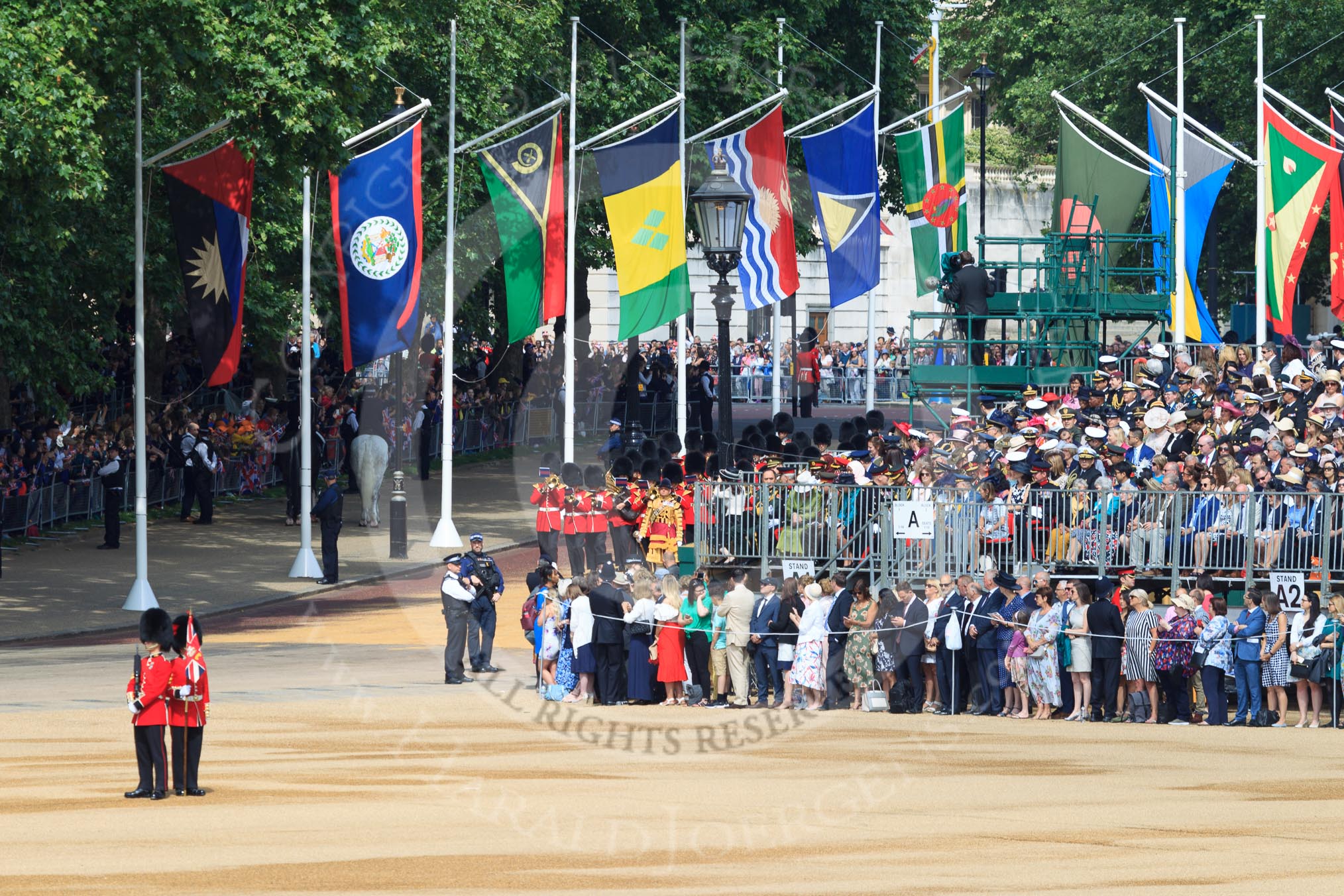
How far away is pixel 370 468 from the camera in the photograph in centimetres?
3362

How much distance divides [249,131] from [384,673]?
7609 mm

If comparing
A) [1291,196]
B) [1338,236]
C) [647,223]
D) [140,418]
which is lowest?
[140,418]

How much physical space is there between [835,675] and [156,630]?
25.7 feet

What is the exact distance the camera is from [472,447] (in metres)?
44.7

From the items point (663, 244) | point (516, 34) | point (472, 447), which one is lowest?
point (472, 447)

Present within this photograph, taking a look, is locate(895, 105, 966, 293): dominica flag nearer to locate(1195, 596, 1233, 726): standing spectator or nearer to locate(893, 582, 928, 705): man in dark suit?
locate(893, 582, 928, 705): man in dark suit

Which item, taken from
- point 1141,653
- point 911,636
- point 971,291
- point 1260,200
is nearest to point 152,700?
point 911,636

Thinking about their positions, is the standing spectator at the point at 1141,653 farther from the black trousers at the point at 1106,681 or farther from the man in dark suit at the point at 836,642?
the man in dark suit at the point at 836,642

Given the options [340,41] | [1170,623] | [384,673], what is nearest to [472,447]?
[340,41]

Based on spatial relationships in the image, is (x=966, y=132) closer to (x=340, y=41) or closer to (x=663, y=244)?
(x=663, y=244)

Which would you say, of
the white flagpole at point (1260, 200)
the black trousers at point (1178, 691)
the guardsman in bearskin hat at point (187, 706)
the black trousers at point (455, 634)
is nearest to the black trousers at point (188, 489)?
the black trousers at point (455, 634)

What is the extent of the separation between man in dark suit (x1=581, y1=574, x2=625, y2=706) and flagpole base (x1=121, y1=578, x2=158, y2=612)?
23.8 feet

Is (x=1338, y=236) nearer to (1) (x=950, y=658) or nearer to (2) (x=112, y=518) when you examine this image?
(1) (x=950, y=658)

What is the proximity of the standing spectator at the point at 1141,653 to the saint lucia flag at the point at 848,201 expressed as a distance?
46.1 feet
